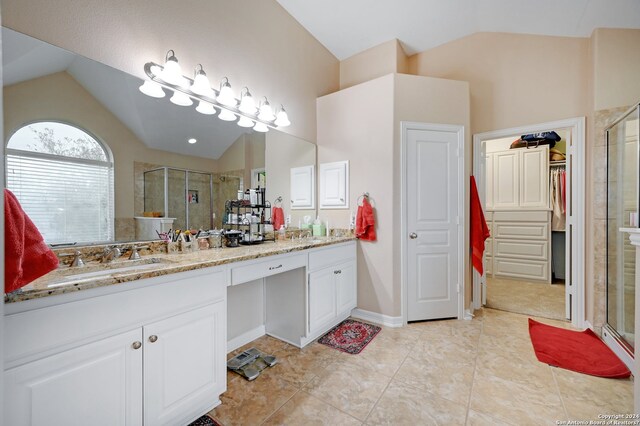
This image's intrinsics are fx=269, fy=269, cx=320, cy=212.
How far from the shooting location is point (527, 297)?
348 centimetres

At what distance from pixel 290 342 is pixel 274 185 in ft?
4.83

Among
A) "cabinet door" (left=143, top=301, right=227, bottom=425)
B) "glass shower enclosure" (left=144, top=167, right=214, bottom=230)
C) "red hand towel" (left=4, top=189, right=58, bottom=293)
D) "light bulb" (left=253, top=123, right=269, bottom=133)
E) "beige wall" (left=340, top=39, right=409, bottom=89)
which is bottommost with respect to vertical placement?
"cabinet door" (left=143, top=301, right=227, bottom=425)

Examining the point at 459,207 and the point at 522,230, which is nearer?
the point at 459,207

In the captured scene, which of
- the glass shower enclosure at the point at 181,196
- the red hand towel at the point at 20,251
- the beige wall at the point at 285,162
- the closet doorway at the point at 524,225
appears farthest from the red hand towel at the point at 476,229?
the red hand towel at the point at 20,251

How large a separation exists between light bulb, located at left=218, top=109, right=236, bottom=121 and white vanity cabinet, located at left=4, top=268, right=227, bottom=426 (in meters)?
1.32

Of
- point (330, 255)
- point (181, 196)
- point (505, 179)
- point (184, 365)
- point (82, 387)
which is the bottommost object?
point (184, 365)

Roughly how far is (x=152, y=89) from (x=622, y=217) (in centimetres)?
376

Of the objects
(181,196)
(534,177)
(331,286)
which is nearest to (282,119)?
(181,196)

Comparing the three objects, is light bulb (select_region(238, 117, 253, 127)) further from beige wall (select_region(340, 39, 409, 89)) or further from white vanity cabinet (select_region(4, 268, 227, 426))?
beige wall (select_region(340, 39, 409, 89))

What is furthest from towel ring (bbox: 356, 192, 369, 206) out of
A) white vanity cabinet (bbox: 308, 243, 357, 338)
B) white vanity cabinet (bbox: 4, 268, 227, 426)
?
white vanity cabinet (bbox: 4, 268, 227, 426)

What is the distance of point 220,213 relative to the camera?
2.22 meters

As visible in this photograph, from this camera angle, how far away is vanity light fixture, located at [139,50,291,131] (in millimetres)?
1763

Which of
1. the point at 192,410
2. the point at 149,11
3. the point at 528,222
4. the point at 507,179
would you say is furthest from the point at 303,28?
the point at 528,222

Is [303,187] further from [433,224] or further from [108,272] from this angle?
[108,272]
